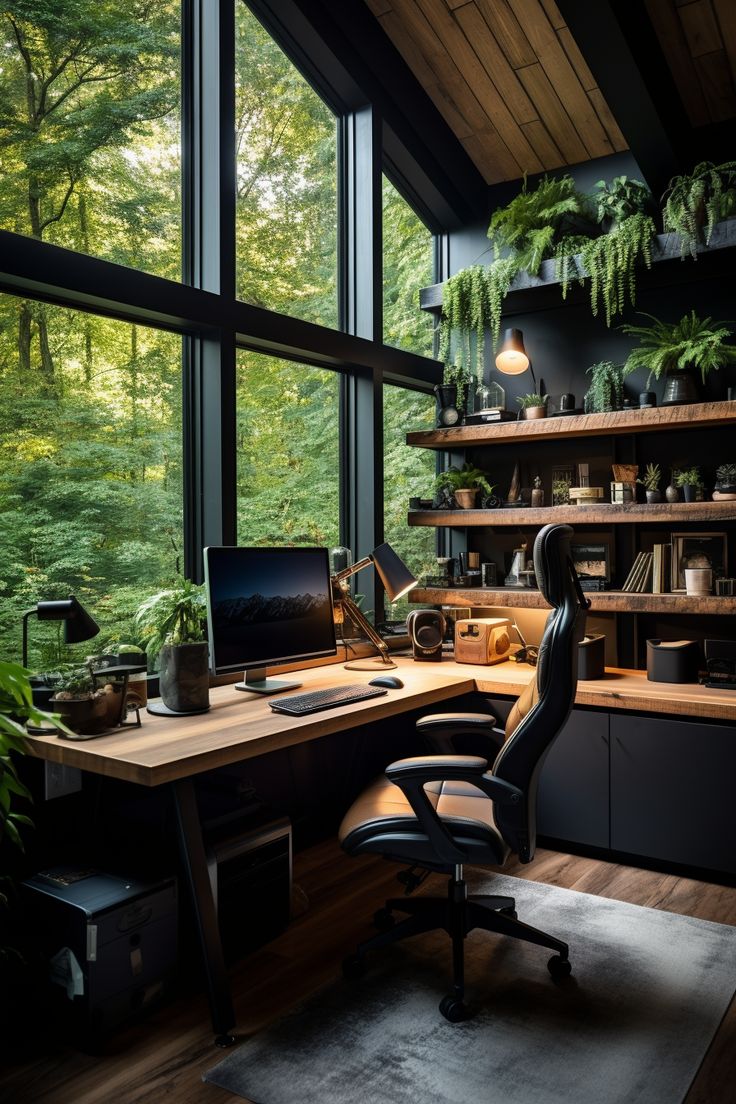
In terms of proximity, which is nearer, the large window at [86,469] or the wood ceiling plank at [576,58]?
the large window at [86,469]

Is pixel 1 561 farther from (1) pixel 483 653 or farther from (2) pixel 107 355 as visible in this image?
(1) pixel 483 653

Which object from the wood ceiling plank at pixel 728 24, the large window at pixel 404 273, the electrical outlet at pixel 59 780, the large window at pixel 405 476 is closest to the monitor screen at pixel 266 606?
the electrical outlet at pixel 59 780

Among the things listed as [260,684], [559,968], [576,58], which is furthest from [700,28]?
[559,968]

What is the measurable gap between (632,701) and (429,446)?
1.82 metres

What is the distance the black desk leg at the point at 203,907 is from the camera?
2221 mm

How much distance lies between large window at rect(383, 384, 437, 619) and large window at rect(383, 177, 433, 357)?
0.98ft

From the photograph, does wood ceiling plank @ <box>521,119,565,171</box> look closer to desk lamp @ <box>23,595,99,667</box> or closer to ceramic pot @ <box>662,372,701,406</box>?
ceramic pot @ <box>662,372,701,406</box>

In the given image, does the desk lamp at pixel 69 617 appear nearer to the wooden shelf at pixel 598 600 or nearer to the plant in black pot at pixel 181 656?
the plant in black pot at pixel 181 656

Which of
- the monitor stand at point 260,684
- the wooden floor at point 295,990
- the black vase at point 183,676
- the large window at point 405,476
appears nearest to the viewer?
the wooden floor at point 295,990

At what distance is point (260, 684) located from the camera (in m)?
3.13

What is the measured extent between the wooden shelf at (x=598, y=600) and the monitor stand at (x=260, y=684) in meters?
1.35

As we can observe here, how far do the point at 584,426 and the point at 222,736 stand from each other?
239cm

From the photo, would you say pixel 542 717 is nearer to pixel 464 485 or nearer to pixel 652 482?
pixel 652 482

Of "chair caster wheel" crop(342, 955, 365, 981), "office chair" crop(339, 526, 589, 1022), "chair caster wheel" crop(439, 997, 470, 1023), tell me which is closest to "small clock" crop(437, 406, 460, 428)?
"office chair" crop(339, 526, 589, 1022)
